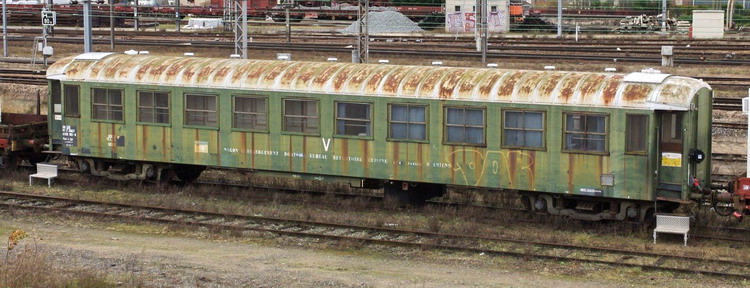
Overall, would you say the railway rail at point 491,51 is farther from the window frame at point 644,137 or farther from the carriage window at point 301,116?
the window frame at point 644,137

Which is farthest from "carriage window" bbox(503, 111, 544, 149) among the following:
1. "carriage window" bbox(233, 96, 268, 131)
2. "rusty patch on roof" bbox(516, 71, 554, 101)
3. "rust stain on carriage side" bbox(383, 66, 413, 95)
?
"carriage window" bbox(233, 96, 268, 131)

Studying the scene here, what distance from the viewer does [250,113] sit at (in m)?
22.9

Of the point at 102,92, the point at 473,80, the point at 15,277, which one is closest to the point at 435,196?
the point at 473,80

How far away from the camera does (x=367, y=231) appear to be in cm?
2030

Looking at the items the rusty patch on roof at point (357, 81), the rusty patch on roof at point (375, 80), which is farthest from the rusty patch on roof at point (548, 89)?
the rusty patch on roof at point (357, 81)

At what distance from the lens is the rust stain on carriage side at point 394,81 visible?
21.5 metres

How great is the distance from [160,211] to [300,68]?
3869 mm

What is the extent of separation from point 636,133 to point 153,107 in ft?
32.7

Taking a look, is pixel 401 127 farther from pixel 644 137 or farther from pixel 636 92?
pixel 644 137

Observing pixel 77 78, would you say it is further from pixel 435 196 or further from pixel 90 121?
pixel 435 196

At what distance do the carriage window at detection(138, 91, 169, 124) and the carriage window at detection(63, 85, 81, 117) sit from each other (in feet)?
5.48

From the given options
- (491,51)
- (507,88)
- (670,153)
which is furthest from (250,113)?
(491,51)

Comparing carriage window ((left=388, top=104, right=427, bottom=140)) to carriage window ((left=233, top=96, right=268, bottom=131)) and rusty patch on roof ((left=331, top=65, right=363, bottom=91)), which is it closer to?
rusty patch on roof ((left=331, top=65, right=363, bottom=91))

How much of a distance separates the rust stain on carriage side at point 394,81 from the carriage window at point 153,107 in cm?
490
